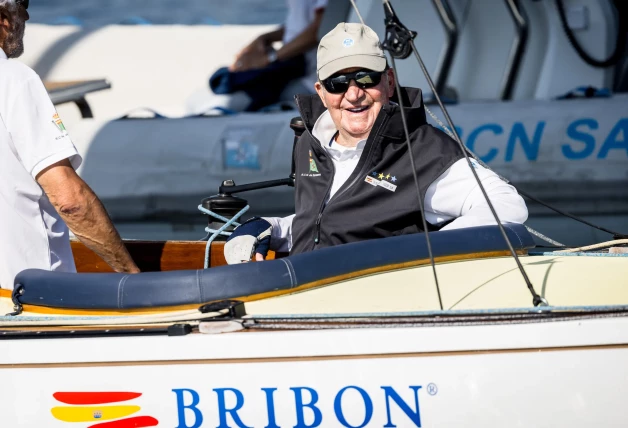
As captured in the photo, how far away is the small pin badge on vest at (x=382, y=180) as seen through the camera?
271 cm

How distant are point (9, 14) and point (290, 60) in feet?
17.4

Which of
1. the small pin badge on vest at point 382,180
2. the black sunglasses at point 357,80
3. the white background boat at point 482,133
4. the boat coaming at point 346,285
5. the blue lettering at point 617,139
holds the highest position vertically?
the white background boat at point 482,133

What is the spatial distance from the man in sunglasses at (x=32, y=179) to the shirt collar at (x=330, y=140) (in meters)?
0.73

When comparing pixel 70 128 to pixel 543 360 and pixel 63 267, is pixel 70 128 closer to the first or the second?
pixel 63 267

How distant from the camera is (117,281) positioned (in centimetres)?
233

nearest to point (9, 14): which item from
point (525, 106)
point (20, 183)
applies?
point (20, 183)

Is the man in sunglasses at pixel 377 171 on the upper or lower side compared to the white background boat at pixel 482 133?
lower

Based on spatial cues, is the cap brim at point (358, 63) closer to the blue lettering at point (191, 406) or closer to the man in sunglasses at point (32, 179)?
the man in sunglasses at point (32, 179)

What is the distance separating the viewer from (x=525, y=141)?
20.1ft

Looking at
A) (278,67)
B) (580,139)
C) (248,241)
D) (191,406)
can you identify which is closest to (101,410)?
(191,406)

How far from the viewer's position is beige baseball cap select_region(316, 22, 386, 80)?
2.73m

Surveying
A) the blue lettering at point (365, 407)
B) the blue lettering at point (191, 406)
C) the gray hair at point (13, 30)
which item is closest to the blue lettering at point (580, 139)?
the gray hair at point (13, 30)

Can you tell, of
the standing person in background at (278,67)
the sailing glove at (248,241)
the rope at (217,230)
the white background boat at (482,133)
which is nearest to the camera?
the sailing glove at (248,241)

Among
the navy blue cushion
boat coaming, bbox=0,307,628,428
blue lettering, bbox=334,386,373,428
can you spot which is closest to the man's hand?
the navy blue cushion
